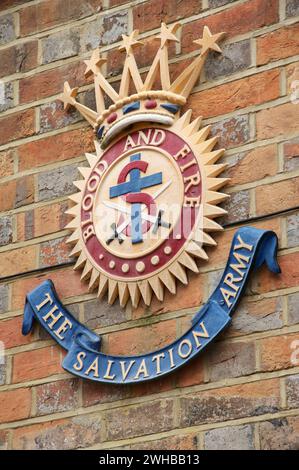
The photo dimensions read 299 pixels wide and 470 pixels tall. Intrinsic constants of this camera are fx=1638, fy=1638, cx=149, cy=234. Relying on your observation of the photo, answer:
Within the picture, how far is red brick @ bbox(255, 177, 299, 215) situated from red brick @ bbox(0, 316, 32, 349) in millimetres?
1361

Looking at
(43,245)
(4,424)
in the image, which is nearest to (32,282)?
(43,245)

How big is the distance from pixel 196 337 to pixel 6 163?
169 centimetres

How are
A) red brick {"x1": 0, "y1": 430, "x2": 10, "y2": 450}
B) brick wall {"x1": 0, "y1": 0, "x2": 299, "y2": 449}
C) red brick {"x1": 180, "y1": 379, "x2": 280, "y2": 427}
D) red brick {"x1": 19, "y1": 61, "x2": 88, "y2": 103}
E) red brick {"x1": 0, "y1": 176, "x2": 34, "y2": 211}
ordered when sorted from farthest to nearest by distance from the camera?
red brick {"x1": 19, "y1": 61, "x2": 88, "y2": 103} → red brick {"x1": 0, "y1": 176, "x2": 34, "y2": 211} → red brick {"x1": 0, "y1": 430, "x2": 10, "y2": 450} → brick wall {"x1": 0, "y1": 0, "x2": 299, "y2": 449} → red brick {"x1": 180, "y1": 379, "x2": 280, "y2": 427}

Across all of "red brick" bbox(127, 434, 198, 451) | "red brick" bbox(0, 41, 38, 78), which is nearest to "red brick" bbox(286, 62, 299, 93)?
"red brick" bbox(0, 41, 38, 78)

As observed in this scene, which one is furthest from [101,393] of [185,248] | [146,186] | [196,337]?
[146,186]

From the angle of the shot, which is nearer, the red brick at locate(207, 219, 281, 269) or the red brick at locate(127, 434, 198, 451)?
the red brick at locate(127, 434, 198, 451)

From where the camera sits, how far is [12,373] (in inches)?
316

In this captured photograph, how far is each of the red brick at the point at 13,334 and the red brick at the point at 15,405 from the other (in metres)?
0.25

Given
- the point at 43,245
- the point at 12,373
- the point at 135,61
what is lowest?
the point at 12,373

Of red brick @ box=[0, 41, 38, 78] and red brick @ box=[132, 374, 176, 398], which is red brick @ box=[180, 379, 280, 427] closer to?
red brick @ box=[132, 374, 176, 398]

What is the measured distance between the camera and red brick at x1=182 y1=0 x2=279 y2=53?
7.99 m

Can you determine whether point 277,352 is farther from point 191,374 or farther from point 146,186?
point 146,186
